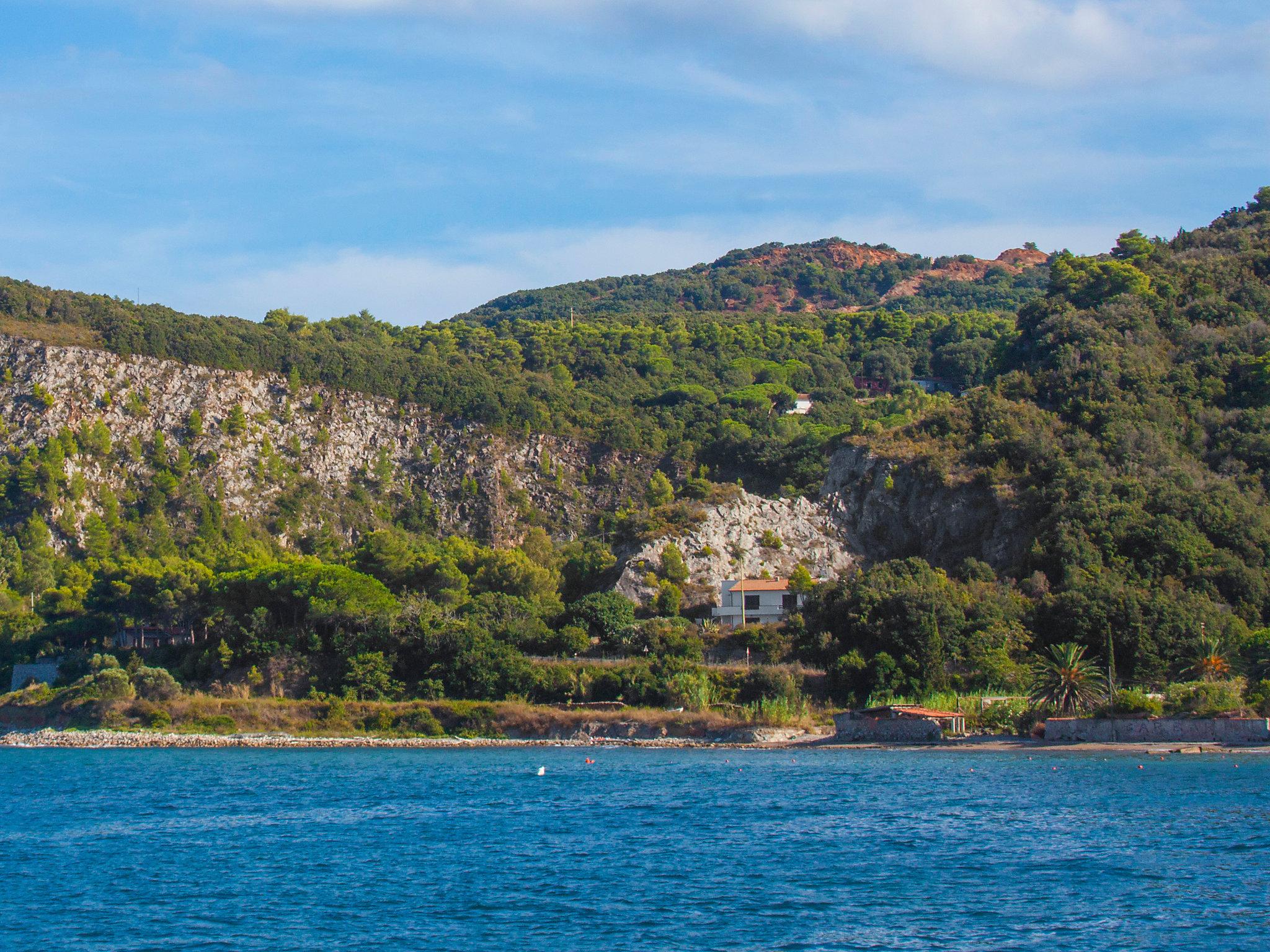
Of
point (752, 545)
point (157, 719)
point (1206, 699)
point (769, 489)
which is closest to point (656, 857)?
point (1206, 699)

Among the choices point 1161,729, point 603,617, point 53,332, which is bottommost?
point 1161,729

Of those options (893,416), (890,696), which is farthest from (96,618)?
(893,416)

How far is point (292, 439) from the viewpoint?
332ft

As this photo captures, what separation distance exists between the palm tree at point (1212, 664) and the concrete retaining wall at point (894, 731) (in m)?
10.8

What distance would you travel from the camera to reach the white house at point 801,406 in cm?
11300

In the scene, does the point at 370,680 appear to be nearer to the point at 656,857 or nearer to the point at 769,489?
the point at 656,857

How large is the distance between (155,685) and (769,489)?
4318cm

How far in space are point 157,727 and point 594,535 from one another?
4160cm

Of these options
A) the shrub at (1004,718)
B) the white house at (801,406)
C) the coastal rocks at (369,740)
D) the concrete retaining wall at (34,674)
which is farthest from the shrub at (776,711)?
the white house at (801,406)

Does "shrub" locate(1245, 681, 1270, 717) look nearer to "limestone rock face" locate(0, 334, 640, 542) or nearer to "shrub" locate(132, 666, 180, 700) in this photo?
"shrub" locate(132, 666, 180, 700)

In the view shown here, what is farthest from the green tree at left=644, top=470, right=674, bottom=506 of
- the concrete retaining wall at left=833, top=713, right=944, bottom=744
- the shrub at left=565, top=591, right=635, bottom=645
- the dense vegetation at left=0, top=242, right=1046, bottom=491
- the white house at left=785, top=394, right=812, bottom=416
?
the concrete retaining wall at left=833, top=713, right=944, bottom=744

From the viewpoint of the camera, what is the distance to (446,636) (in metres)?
63.7

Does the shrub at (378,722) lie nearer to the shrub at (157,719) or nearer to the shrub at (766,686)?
the shrub at (157,719)

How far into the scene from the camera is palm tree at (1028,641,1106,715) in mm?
52906
